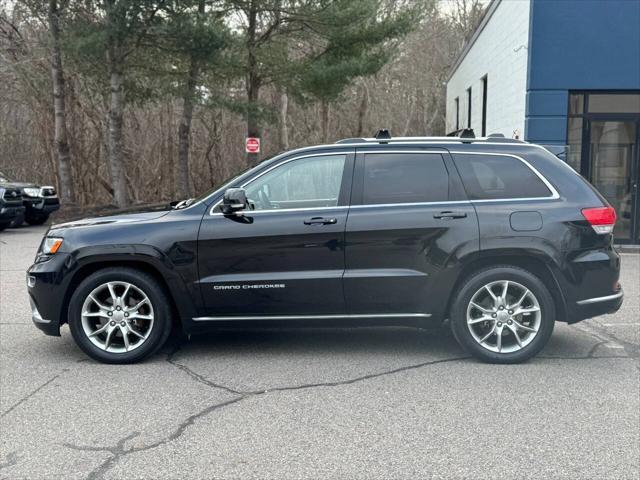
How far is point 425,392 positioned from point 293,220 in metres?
1.69

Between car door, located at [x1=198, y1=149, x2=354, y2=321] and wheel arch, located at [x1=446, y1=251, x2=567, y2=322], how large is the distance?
3.24ft

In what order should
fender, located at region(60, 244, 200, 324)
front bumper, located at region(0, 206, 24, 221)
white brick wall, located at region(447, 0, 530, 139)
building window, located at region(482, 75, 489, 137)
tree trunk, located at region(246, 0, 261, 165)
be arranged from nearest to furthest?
fender, located at region(60, 244, 200, 324), white brick wall, located at region(447, 0, 530, 139), front bumper, located at region(0, 206, 24, 221), building window, located at region(482, 75, 489, 137), tree trunk, located at region(246, 0, 261, 165)

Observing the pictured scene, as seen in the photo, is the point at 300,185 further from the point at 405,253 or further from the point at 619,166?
the point at 619,166

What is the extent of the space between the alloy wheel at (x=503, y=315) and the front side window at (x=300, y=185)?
1.44 m

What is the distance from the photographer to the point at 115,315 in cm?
514

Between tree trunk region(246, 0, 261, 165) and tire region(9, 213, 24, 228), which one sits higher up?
tree trunk region(246, 0, 261, 165)

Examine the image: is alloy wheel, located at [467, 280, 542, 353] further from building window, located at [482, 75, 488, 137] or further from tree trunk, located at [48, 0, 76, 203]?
tree trunk, located at [48, 0, 76, 203]

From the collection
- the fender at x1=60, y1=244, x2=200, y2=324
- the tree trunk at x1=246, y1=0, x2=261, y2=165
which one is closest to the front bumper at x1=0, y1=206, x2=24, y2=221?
the tree trunk at x1=246, y1=0, x2=261, y2=165

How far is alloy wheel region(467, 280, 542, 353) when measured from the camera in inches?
202

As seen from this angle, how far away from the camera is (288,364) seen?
5.15 m

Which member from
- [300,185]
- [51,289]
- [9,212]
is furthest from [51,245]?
[9,212]

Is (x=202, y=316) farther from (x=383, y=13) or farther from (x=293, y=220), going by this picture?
(x=383, y=13)

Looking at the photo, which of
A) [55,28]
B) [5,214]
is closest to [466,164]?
[5,214]

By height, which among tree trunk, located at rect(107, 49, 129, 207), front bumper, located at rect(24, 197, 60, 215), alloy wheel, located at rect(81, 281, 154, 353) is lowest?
alloy wheel, located at rect(81, 281, 154, 353)
